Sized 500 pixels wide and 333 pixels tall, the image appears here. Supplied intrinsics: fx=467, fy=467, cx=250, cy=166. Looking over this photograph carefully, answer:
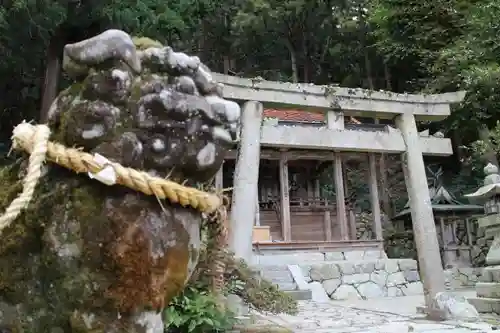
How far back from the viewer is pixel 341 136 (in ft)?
26.7

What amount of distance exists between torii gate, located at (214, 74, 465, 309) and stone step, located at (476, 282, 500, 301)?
3.70 feet

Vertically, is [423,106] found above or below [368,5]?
below

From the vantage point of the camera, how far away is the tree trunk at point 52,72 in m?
8.57

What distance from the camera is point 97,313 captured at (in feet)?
4.52

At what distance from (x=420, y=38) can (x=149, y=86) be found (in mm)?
19273

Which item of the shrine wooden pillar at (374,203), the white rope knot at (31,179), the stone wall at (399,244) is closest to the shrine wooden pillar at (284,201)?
the shrine wooden pillar at (374,203)

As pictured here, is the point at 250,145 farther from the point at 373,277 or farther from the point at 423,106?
the point at 373,277

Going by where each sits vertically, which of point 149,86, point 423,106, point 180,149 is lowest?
point 180,149

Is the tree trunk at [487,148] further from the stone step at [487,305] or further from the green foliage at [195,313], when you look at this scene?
the green foliage at [195,313]

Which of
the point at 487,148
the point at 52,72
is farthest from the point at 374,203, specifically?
the point at 52,72

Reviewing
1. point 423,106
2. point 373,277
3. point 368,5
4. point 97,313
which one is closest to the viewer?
point 97,313

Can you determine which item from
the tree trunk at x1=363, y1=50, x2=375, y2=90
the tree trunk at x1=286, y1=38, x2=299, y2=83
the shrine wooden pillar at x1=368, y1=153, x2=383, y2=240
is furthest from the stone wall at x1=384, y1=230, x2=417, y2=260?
the tree trunk at x1=286, y1=38, x2=299, y2=83

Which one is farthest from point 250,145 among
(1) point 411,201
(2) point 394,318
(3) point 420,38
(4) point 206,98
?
(3) point 420,38

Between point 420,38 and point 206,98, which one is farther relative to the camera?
point 420,38
